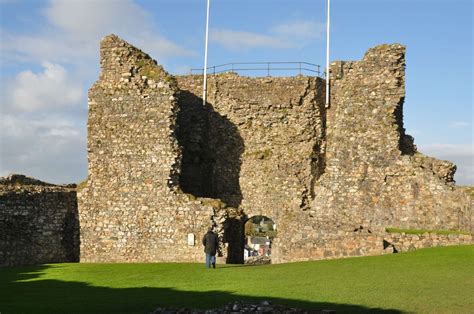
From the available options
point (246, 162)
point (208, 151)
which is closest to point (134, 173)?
point (208, 151)

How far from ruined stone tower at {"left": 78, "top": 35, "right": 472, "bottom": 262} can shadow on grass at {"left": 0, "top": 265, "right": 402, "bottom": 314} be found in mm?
8141

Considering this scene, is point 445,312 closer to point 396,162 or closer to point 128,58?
point 396,162

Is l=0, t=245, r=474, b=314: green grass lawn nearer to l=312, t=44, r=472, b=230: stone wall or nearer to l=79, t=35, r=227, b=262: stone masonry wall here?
l=79, t=35, r=227, b=262: stone masonry wall

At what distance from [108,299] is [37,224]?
499 inches

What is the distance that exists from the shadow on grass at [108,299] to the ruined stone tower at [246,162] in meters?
8.14

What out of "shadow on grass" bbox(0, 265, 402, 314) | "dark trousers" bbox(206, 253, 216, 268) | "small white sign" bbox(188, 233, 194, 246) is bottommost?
"shadow on grass" bbox(0, 265, 402, 314)

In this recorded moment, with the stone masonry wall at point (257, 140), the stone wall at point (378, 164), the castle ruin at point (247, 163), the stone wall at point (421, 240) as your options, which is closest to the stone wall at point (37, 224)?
the castle ruin at point (247, 163)

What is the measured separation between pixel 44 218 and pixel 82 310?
14.2m

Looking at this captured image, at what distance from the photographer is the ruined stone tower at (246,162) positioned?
2819 cm

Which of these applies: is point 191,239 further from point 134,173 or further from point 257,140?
point 257,140

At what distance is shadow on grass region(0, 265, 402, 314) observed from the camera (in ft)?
48.2

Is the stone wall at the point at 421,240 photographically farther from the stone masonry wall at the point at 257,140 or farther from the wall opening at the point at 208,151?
the wall opening at the point at 208,151

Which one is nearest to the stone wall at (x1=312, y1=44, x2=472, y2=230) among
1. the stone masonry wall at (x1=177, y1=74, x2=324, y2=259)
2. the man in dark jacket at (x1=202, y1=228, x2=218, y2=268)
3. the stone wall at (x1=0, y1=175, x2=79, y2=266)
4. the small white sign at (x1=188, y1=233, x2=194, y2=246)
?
the stone masonry wall at (x1=177, y1=74, x2=324, y2=259)

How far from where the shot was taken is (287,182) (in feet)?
99.4
